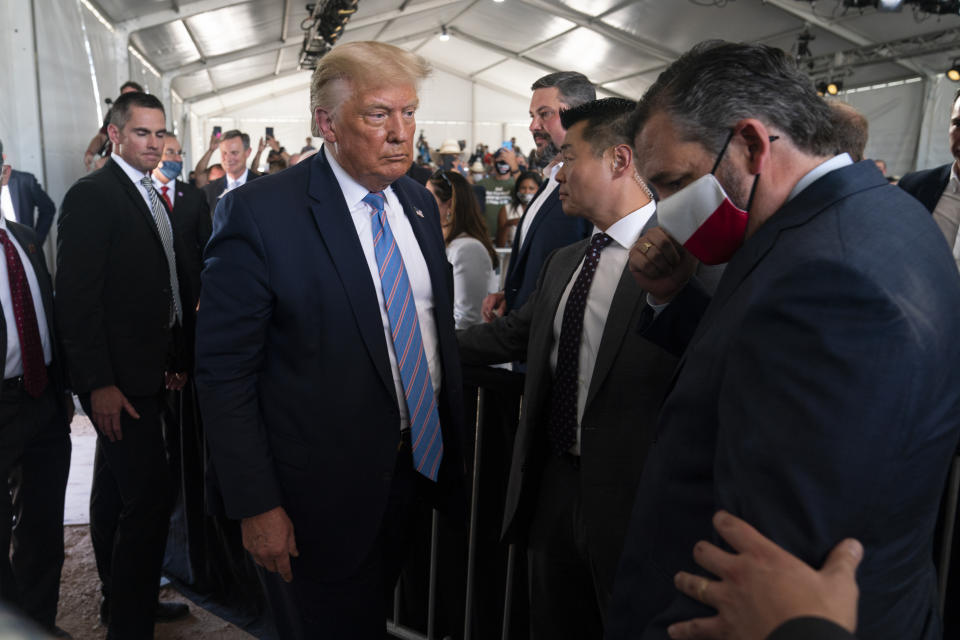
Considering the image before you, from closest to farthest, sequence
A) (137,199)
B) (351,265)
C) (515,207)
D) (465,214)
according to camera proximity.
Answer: (351,265)
(137,199)
(465,214)
(515,207)

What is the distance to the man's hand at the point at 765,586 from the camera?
765 millimetres

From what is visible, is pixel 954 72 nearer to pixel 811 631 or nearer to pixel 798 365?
pixel 798 365

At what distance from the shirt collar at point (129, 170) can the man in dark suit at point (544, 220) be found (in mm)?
1536

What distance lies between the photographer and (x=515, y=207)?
23.6 ft

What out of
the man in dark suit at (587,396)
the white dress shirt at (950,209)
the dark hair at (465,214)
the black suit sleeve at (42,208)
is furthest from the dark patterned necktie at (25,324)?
the black suit sleeve at (42,208)

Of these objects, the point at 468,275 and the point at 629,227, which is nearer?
the point at 629,227

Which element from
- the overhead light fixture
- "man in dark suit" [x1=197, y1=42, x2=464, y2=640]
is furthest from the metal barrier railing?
the overhead light fixture

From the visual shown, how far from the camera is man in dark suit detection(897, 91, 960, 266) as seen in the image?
8.49 ft

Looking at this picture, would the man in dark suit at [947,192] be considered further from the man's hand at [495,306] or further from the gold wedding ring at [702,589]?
the gold wedding ring at [702,589]

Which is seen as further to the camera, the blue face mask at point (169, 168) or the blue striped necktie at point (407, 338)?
the blue face mask at point (169, 168)

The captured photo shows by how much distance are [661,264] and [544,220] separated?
1.53 metres

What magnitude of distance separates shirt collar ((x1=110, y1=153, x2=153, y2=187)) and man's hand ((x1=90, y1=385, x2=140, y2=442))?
0.88 m

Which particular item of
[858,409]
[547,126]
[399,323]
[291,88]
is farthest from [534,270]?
[291,88]

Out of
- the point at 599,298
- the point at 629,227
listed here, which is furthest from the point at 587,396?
the point at 629,227
